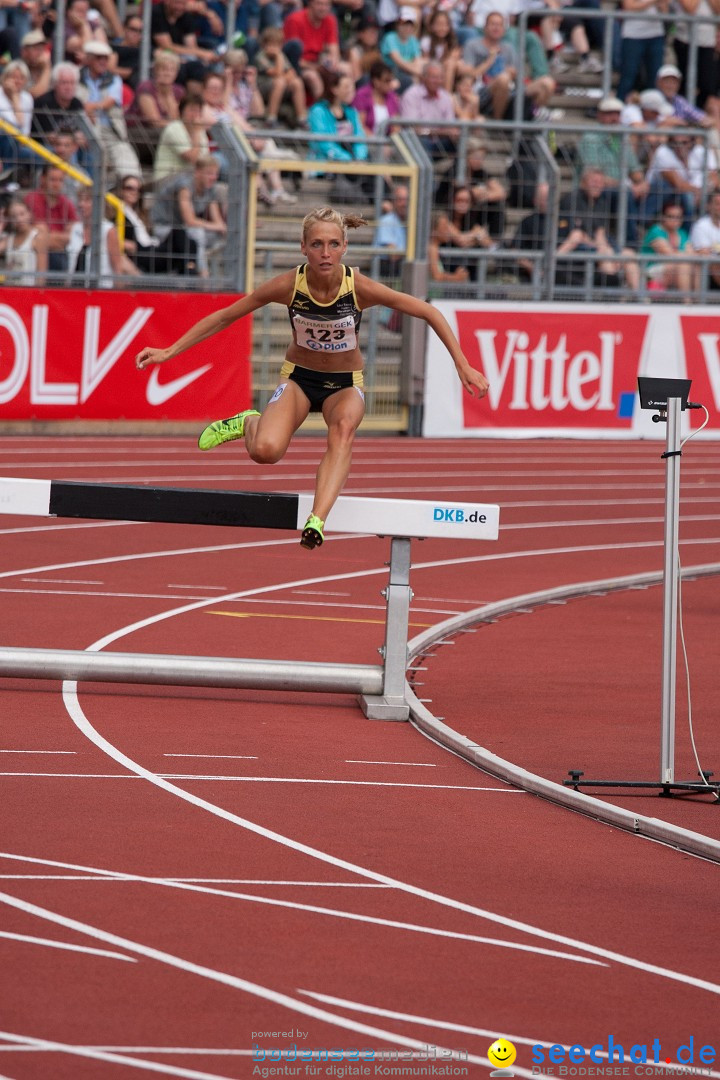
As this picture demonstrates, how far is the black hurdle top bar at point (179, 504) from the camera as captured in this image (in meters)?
8.46

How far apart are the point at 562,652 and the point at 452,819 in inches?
145

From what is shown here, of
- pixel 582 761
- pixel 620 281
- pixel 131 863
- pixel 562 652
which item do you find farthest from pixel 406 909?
pixel 620 281

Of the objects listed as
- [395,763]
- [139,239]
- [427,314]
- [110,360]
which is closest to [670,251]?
[139,239]

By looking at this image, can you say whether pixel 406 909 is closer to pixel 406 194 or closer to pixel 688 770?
pixel 688 770

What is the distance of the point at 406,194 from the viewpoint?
68.9 feet

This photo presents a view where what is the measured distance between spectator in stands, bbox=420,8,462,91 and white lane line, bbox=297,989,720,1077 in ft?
65.2

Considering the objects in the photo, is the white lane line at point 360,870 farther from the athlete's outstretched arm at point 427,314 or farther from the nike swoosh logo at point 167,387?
the nike swoosh logo at point 167,387

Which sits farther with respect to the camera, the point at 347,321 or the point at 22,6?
the point at 22,6

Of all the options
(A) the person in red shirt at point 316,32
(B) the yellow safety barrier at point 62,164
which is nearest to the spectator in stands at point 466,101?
(A) the person in red shirt at point 316,32

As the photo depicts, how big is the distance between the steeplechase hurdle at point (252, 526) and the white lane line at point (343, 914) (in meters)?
2.79

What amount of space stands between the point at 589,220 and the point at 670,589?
15.6 metres

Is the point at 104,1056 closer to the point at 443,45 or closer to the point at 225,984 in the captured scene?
the point at 225,984

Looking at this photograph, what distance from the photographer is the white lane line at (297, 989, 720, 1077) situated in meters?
4.43

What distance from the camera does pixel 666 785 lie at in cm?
719
